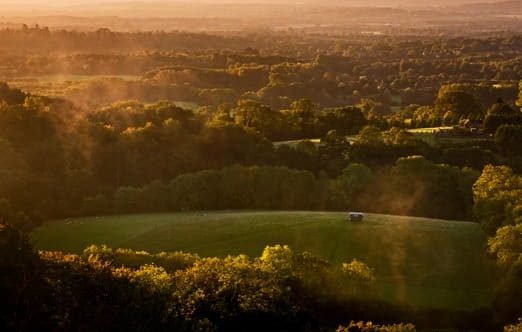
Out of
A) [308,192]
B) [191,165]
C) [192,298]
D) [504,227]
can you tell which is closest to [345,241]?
[504,227]

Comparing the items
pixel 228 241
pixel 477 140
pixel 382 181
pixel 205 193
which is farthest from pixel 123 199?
pixel 477 140

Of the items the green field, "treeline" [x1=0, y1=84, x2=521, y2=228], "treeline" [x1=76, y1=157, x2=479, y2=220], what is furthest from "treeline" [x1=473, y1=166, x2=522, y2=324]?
"treeline" [x1=0, y1=84, x2=521, y2=228]

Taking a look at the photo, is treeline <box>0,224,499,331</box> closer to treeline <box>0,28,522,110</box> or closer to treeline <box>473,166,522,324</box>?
treeline <box>473,166,522,324</box>

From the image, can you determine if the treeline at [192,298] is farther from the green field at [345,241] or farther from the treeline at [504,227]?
the green field at [345,241]

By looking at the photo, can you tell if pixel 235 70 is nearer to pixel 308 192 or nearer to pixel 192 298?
pixel 308 192

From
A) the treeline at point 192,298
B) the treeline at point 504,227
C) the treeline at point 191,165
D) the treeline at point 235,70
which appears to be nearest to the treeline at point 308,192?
the treeline at point 191,165

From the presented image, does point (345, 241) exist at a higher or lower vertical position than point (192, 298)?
lower

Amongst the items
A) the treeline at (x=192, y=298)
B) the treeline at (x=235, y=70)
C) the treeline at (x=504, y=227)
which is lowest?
the treeline at (x=235, y=70)
